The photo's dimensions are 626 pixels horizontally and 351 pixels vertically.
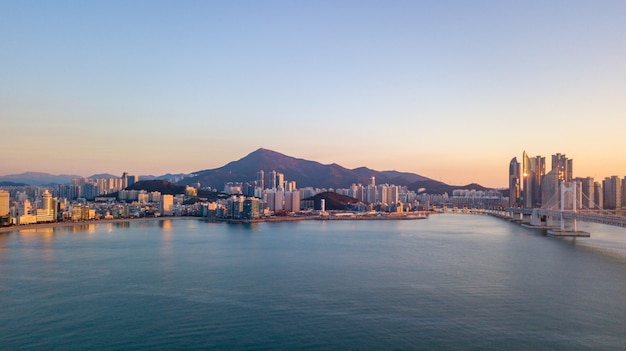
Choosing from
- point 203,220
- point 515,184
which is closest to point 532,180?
point 515,184

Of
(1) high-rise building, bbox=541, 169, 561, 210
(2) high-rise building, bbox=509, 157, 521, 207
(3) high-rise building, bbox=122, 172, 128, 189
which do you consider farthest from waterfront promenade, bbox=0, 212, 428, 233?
(3) high-rise building, bbox=122, 172, 128, 189

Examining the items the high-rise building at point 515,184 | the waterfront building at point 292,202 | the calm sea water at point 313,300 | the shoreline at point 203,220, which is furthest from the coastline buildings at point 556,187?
the calm sea water at point 313,300

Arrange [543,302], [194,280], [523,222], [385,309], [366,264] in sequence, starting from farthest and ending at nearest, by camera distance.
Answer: [523,222] < [366,264] < [194,280] < [543,302] < [385,309]

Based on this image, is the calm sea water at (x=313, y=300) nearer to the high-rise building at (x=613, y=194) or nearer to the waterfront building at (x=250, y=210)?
the waterfront building at (x=250, y=210)

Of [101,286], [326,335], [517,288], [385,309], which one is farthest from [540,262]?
[101,286]

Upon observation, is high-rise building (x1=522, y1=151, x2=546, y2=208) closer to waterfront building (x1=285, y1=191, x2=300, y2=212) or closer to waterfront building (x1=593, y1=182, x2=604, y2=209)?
waterfront building (x1=593, y1=182, x2=604, y2=209)

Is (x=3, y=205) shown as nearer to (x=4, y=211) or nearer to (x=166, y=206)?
(x=4, y=211)

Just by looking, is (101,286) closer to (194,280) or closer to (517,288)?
(194,280)
